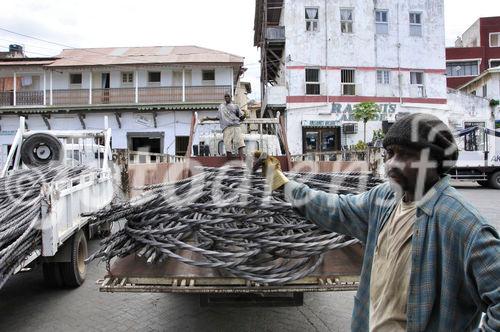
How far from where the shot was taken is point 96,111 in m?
22.7

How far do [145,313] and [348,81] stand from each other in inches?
723

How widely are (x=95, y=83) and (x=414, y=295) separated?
81.4ft

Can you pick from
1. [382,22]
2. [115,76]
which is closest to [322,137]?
[382,22]

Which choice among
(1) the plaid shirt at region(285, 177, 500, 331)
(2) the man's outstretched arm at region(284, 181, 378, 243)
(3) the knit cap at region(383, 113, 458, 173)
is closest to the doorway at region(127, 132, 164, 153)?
(2) the man's outstretched arm at region(284, 181, 378, 243)

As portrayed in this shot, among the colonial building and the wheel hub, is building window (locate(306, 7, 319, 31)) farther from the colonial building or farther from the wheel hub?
the colonial building

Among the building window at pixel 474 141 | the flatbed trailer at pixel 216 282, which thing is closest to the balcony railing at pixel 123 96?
the building window at pixel 474 141

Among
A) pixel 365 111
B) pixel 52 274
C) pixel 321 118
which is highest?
pixel 365 111

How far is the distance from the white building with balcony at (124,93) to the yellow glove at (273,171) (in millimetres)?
20122

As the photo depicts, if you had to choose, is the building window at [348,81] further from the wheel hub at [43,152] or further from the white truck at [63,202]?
the wheel hub at [43,152]

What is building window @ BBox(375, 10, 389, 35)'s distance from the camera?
20781 mm

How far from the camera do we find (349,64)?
66.8 ft

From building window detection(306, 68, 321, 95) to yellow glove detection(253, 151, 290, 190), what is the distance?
18.6 m

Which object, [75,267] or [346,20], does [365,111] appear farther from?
[75,267]

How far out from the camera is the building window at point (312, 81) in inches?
800
